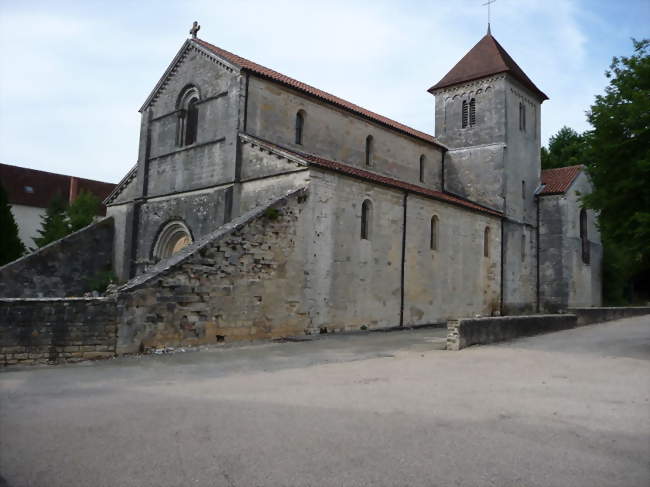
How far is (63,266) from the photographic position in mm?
21219

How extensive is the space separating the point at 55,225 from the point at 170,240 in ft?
52.7

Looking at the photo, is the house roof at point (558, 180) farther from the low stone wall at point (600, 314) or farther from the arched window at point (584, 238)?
the low stone wall at point (600, 314)

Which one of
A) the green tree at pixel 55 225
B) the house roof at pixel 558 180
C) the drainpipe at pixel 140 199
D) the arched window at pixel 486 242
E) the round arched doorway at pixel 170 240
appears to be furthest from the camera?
the green tree at pixel 55 225

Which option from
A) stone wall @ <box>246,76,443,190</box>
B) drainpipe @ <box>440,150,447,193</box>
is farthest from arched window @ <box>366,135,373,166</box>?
drainpipe @ <box>440,150,447,193</box>

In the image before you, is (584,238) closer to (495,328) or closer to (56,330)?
(495,328)

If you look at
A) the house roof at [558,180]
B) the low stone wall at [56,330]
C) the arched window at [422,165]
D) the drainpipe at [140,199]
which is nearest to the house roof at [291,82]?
the arched window at [422,165]

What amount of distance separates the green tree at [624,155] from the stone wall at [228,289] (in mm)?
8650

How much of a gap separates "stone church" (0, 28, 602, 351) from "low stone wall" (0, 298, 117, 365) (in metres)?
0.48

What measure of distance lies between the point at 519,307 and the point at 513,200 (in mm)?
5609

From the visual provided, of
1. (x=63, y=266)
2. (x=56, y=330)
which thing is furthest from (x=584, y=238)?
(x=56, y=330)

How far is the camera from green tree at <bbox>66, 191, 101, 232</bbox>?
31.8 meters

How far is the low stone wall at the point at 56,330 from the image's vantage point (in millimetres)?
9680

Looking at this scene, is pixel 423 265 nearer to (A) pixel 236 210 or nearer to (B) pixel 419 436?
(A) pixel 236 210

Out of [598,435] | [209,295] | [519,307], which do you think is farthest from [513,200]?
[598,435]
